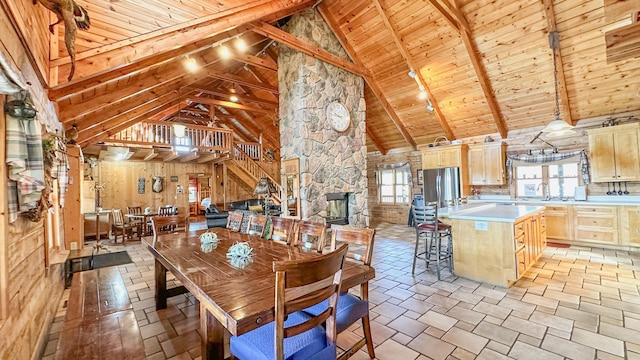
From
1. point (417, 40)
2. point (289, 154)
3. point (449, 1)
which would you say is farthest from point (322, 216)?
point (449, 1)

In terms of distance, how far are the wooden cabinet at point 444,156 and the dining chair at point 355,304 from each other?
5617mm

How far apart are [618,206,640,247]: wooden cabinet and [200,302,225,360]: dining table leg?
22.2ft

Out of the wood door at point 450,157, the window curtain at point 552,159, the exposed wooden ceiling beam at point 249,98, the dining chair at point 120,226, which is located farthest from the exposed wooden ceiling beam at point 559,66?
the dining chair at point 120,226

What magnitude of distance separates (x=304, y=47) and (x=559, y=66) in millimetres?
4555

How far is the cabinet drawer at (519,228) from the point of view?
3.37 m

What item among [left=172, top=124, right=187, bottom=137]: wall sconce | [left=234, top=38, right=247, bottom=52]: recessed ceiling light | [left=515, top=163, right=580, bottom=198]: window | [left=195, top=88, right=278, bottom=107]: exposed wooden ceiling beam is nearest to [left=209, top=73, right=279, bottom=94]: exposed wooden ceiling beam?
[left=195, top=88, right=278, bottom=107]: exposed wooden ceiling beam

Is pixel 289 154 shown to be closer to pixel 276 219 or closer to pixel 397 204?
pixel 276 219

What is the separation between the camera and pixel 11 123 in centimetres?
160

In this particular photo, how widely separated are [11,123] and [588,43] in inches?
272

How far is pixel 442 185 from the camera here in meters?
7.06

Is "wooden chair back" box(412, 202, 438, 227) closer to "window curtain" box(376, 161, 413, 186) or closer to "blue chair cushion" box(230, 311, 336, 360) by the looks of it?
"blue chair cushion" box(230, 311, 336, 360)

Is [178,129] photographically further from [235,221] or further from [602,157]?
[602,157]

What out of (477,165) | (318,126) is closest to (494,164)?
(477,165)

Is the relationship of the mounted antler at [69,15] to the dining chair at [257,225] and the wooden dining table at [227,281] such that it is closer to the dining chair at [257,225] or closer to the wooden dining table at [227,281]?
the wooden dining table at [227,281]
